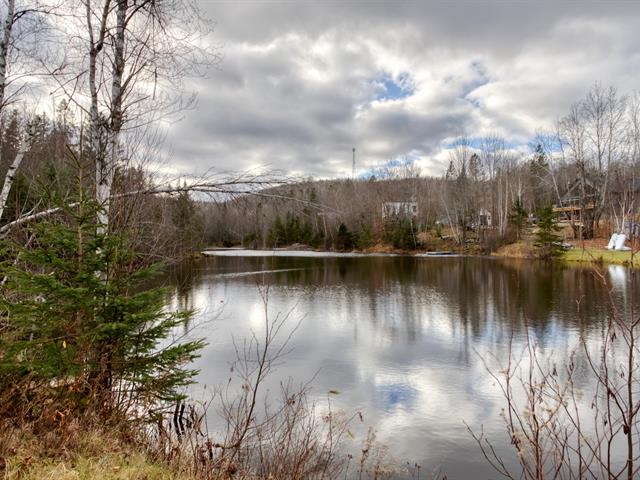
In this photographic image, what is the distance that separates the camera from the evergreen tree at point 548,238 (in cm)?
3331

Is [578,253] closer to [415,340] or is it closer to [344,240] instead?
[415,340]

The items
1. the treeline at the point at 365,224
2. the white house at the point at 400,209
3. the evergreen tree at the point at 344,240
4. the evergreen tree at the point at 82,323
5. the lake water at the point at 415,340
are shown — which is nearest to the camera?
the evergreen tree at the point at 82,323

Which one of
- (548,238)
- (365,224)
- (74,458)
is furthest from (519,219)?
(74,458)

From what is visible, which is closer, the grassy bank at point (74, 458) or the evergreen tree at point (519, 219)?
the grassy bank at point (74, 458)

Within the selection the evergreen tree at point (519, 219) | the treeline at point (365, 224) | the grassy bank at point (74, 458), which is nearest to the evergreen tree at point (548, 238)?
the evergreen tree at point (519, 219)

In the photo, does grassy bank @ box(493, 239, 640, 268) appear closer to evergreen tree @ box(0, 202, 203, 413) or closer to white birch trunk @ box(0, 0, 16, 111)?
evergreen tree @ box(0, 202, 203, 413)

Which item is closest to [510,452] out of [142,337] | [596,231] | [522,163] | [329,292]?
[142,337]

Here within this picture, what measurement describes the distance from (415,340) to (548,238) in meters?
27.4

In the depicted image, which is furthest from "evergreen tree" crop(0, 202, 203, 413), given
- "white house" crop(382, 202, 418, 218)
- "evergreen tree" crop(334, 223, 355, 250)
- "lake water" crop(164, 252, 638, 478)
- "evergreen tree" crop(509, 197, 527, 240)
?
"white house" crop(382, 202, 418, 218)

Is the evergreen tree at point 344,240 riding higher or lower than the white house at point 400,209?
lower

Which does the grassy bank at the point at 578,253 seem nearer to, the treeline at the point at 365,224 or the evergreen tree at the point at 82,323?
the treeline at the point at 365,224

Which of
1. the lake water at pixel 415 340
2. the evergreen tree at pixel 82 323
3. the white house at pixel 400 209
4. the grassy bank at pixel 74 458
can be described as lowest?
the lake water at pixel 415 340

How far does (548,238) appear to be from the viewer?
33812 mm

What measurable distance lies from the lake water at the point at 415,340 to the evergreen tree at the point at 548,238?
419 inches
